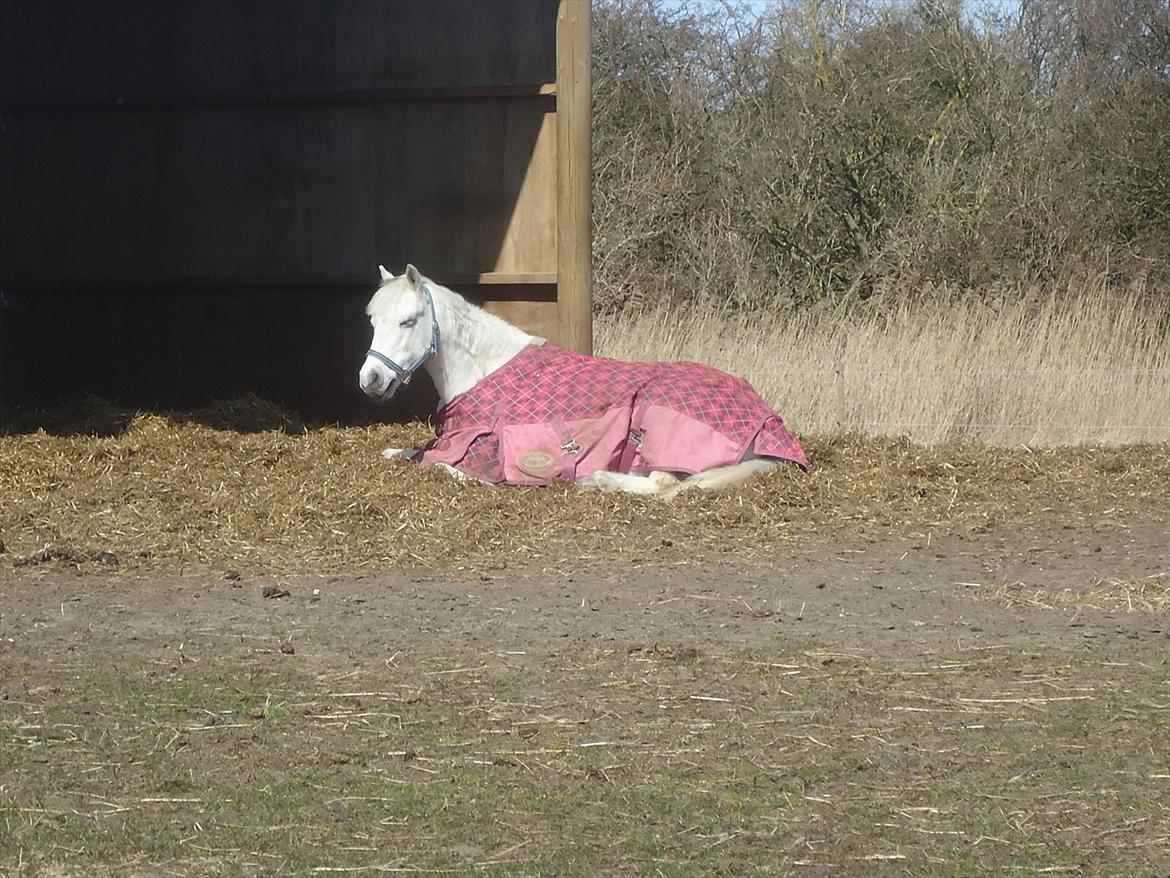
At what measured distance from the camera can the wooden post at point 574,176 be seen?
8.81 meters

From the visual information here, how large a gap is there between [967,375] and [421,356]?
153 inches

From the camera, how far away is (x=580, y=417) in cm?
710

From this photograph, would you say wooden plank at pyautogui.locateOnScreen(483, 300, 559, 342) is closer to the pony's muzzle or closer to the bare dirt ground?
the pony's muzzle

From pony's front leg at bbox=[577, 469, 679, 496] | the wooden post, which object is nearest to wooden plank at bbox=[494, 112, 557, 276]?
the wooden post

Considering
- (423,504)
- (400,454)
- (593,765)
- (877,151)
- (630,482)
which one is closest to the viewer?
(593,765)

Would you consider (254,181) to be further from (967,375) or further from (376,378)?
(967,375)

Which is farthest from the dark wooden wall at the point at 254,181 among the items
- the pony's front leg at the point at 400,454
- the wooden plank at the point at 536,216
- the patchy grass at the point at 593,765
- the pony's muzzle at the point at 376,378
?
the patchy grass at the point at 593,765

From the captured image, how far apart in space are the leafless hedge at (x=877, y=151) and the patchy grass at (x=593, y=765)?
10.3 m

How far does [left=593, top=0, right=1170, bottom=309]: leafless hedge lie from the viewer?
1440 centimetres

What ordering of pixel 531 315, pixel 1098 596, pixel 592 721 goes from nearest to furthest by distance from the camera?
pixel 592 721
pixel 1098 596
pixel 531 315

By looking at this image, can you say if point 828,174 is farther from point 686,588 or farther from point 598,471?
point 686,588

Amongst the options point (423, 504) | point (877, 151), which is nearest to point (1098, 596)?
point (423, 504)

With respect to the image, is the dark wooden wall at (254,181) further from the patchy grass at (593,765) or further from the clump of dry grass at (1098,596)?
the patchy grass at (593,765)

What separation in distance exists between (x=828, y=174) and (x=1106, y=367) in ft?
20.6
